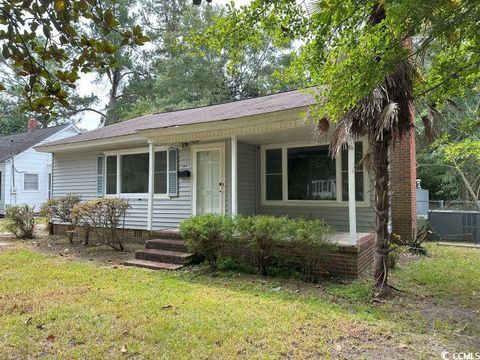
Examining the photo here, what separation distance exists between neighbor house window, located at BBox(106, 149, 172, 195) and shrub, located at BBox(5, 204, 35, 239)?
2.60 m

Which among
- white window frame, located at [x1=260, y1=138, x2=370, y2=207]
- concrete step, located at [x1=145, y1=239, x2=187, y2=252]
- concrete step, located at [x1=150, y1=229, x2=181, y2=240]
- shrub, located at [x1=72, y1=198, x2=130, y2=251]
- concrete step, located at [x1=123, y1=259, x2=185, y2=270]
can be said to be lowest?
concrete step, located at [x1=123, y1=259, x2=185, y2=270]

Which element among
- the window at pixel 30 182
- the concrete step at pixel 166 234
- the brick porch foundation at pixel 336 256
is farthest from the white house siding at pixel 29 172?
the brick porch foundation at pixel 336 256

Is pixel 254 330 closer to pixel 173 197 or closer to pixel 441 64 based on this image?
pixel 441 64

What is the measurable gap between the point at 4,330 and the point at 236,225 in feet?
12.1

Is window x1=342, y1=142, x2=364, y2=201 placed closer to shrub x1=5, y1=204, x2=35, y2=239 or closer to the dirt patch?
the dirt patch

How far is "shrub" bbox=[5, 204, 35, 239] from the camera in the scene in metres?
10.8

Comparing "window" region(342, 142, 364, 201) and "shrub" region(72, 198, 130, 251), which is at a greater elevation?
"window" region(342, 142, 364, 201)

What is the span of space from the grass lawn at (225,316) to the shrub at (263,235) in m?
0.44

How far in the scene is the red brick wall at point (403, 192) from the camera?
877 cm

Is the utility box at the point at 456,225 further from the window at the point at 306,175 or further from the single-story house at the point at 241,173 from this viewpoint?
the window at the point at 306,175

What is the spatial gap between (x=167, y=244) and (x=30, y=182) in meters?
15.4

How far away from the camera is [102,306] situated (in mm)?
4516

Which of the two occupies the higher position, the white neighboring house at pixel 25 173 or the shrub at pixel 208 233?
the white neighboring house at pixel 25 173

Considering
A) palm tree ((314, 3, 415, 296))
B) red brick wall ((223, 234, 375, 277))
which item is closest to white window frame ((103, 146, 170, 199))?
red brick wall ((223, 234, 375, 277))
